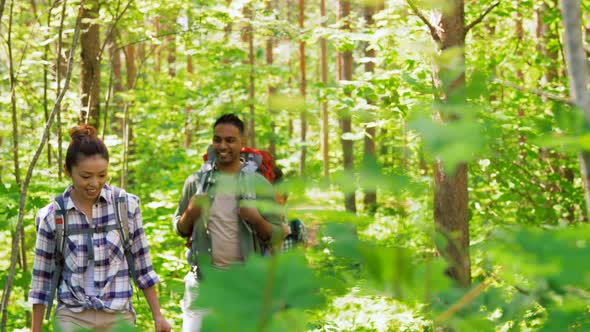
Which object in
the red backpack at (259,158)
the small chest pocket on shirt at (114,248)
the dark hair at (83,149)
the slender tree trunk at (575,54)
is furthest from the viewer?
the red backpack at (259,158)

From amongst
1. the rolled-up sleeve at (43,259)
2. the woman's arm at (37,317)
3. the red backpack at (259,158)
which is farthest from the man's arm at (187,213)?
the woman's arm at (37,317)

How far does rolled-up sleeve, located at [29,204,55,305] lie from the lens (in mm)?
3211

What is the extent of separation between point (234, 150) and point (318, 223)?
3107 mm

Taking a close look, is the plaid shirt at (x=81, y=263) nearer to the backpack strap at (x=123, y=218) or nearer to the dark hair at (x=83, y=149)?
the backpack strap at (x=123, y=218)

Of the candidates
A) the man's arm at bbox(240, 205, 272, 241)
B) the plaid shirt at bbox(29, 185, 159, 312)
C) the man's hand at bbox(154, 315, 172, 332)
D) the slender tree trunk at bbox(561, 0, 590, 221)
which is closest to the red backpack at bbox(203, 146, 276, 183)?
the man's arm at bbox(240, 205, 272, 241)

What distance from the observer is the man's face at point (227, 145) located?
3883 millimetres

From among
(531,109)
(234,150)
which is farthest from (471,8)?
(234,150)

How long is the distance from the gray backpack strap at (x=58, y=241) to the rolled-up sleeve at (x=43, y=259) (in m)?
0.03

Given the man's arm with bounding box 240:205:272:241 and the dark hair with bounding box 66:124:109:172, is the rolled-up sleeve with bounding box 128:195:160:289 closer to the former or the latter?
the dark hair with bounding box 66:124:109:172

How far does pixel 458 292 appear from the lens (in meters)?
0.90

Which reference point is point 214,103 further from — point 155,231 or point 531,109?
point 531,109

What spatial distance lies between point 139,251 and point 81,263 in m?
0.33

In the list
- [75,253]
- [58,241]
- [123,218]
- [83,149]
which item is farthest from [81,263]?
[83,149]

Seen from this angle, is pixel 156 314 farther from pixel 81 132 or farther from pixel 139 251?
pixel 81 132
